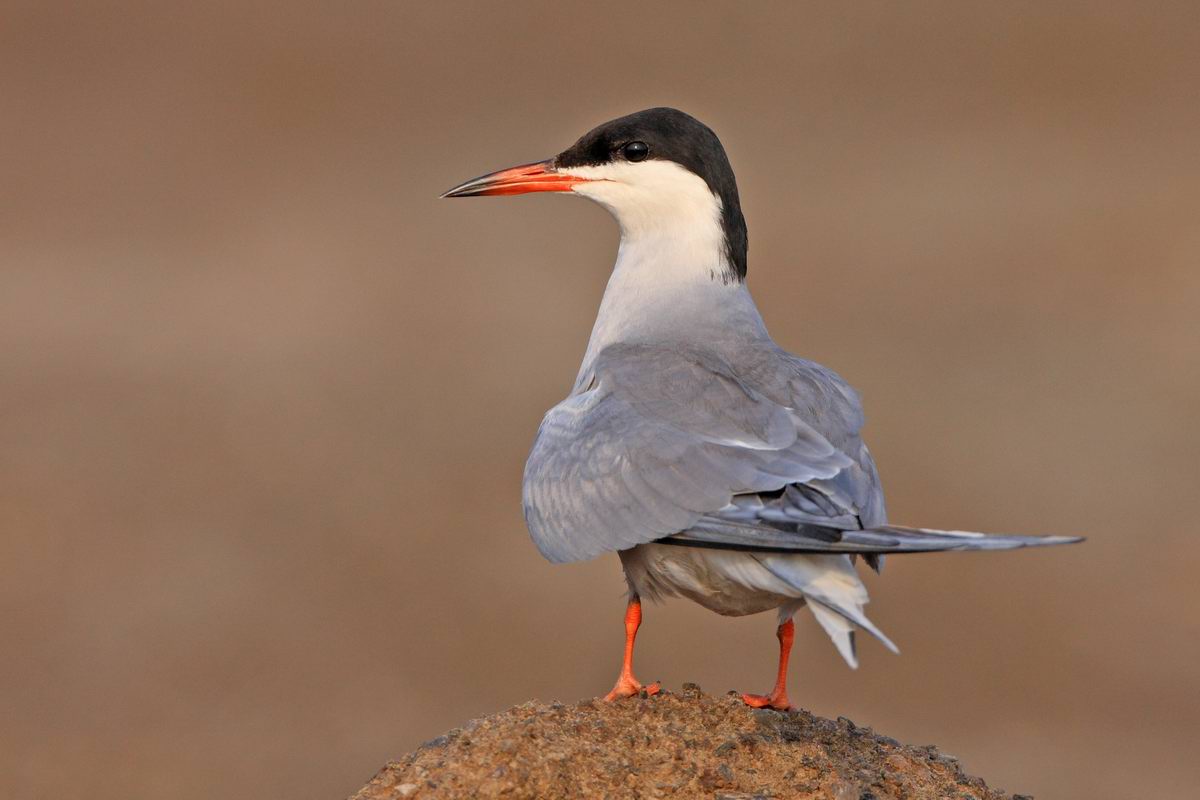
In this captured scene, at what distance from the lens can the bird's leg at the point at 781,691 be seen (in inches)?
264

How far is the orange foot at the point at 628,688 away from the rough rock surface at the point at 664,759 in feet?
0.34

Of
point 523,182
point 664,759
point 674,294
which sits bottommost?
point 664,759

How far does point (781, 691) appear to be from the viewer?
6.80 metres

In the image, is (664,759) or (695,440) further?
(695,440)

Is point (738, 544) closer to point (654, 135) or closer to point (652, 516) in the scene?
point (652, 516)

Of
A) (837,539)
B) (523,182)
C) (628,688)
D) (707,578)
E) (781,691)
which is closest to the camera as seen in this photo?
(837,539)

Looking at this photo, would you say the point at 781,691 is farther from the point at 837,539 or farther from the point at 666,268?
the point at 666,268

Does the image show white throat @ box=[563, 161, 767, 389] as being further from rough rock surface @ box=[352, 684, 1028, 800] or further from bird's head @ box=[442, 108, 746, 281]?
rough rock surface @ box=[352, 684, 1028, 800]

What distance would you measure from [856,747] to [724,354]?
69.5 inches

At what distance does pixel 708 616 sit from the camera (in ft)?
49.2

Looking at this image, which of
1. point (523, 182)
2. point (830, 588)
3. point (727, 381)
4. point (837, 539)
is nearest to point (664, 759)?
point (830, 588)

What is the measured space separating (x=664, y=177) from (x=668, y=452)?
197 cm

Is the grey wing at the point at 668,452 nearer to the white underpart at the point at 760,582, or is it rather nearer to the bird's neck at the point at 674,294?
the white underpart at the point at 760,582

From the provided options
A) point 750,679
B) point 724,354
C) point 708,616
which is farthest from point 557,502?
point 708,616
